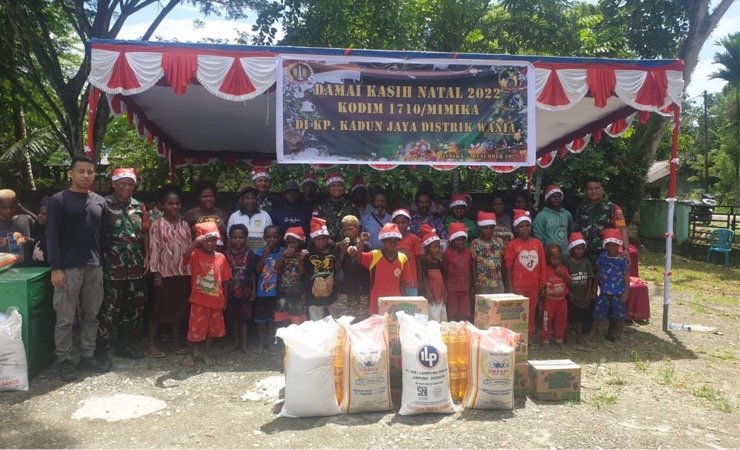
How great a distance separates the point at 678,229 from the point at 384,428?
13479 mm

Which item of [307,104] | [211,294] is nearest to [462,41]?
[307,104]

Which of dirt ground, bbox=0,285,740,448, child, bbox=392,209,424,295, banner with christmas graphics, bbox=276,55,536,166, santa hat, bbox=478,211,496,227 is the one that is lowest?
dirt ground, bbox=0,285,740,448

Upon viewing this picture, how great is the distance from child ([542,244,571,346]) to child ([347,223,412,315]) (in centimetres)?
165

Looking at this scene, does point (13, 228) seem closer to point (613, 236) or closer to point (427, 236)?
point (427, 236)

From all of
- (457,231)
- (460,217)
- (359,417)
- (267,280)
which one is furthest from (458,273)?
(359,417)

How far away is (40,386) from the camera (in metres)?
4.33

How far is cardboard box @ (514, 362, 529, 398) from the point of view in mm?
4223

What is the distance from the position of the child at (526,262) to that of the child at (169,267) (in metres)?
3.31

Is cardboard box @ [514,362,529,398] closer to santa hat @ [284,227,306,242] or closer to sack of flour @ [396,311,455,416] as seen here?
sack of flour @ [396,311,455,416]

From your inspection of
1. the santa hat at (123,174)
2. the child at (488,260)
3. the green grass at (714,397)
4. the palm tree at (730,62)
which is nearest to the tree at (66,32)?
the santa hat at (123,174)

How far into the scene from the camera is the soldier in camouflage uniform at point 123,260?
487 cm

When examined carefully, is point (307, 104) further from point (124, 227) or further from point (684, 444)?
point (684, 444)

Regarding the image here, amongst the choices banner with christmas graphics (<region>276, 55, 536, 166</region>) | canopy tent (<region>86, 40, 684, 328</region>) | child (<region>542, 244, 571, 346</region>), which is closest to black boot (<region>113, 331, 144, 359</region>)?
canopy tent (<region>86, 40, 684, 328</region>)

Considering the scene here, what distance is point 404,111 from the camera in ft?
18.9
